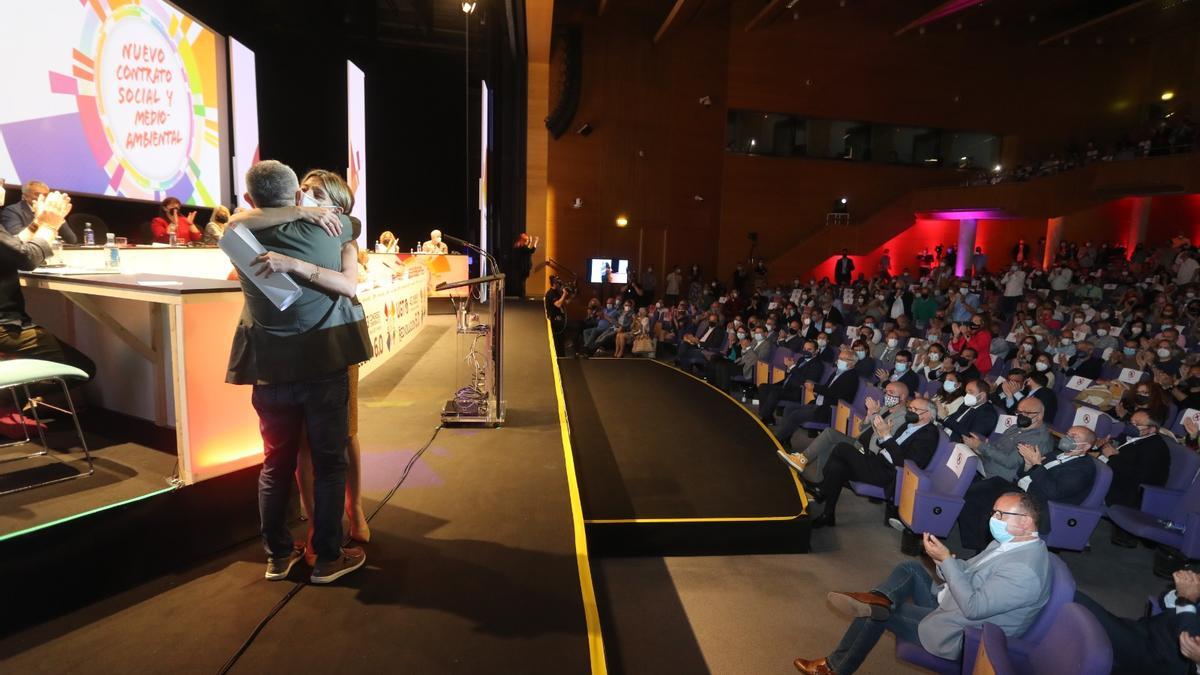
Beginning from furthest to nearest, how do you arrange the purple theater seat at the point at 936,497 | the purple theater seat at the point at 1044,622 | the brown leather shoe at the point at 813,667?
the purple theater seat at the point at 936,497, the brown leather shoe at the point at 813,667, the purple theater seat at the point at 1044,622

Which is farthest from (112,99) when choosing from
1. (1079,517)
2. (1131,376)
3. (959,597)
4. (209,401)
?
(1131,376)

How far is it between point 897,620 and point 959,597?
0.34 m

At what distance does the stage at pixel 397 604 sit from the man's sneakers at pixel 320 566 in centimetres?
3

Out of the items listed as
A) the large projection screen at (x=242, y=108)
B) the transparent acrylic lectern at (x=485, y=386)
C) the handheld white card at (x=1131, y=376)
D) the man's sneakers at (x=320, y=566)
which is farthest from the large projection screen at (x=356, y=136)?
the handheld white card at (x=1131, y=376)

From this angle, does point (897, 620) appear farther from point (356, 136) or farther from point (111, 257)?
point (356, 136)

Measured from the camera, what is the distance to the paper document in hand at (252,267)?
179 centimetres

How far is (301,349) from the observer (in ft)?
6.16

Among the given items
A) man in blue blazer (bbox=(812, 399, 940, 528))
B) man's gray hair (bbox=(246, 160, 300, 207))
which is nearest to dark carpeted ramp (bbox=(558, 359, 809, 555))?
man in blue blazer (bbox=(812, 399, 940, 528))

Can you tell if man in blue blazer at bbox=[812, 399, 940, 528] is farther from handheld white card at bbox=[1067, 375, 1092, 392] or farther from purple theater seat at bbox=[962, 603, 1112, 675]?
handheld white card at bbox=[1067, 375, 1092, 392]

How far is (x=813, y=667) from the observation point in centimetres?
278

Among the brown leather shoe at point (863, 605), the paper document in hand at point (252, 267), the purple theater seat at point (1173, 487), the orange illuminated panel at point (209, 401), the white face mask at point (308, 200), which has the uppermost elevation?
the white face mask at point (308, 200)

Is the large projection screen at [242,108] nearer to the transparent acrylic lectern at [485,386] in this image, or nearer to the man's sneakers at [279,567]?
the transparent acrylic lectern at [485,386]

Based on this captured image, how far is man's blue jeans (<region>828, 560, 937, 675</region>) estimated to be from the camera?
263 centimetres

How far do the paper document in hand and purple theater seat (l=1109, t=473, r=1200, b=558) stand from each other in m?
4.75
